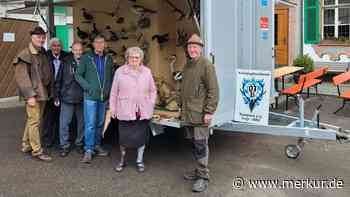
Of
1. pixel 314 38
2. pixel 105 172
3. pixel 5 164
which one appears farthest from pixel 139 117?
pixel 314 38

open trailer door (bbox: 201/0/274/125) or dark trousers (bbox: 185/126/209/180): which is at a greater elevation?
open trailer door (bbox: 201/0/274/125)

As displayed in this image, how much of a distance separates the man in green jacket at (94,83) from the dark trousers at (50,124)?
941 millimetres

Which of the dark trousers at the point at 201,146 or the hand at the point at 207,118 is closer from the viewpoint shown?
the hand at the point at 207,118

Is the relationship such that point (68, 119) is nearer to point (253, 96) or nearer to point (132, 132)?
point (132, 132)

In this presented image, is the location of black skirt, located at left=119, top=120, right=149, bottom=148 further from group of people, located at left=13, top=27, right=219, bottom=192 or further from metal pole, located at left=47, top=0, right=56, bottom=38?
metal pole, located at left=47, top=0, right=56, bottom=38

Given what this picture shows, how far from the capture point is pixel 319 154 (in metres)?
5.89

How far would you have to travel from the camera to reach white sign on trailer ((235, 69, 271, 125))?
16.9ft

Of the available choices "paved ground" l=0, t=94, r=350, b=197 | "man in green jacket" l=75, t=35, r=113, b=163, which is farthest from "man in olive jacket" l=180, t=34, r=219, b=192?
"man in green jacket" l=75, t=35, r=113, b=163

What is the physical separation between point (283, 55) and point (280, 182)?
10.6 metres

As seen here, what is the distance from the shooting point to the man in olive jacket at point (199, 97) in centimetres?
448

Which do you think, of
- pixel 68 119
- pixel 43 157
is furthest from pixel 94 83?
pixel 43 157

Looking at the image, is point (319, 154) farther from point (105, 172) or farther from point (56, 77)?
point (56, 77)

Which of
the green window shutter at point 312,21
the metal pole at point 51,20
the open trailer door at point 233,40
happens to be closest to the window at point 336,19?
the green window shutter at point 312,21

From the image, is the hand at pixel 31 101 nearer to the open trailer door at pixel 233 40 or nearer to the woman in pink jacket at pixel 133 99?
the woman in pink jacket at pixel 133 99
